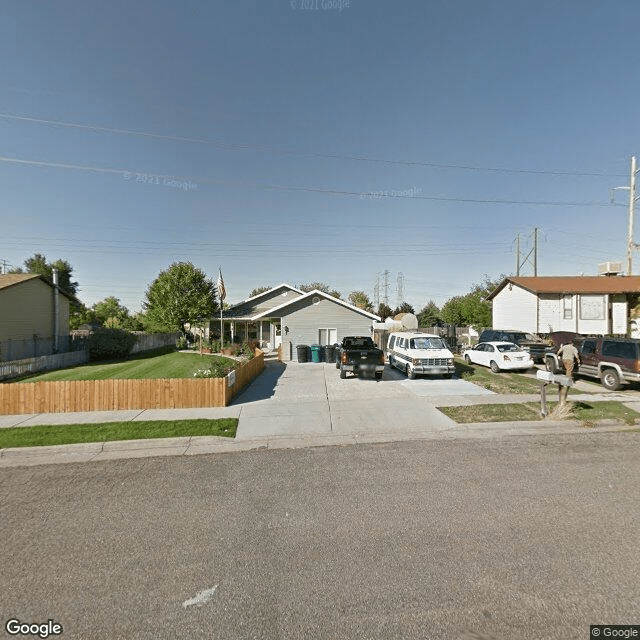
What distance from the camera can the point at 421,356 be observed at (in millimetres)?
13852

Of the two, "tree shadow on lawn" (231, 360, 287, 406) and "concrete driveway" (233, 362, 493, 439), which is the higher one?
"concrete driveway" (233, 362, 493, 439)

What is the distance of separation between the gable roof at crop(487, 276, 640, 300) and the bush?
1301 inches

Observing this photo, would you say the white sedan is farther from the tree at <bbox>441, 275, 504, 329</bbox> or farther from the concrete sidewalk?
the tree at <bbox>441, 275, 504, 329</bbox>

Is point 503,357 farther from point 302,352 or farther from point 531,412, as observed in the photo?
point 302,352

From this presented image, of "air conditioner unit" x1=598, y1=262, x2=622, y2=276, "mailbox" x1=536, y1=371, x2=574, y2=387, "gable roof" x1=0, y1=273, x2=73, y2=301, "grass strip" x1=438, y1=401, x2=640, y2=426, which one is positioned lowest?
"grass strip" x1=438, y1=401, x2=640, y2=426

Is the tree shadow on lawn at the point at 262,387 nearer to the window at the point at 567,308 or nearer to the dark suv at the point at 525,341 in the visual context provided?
the dark suv at the point at 525,341

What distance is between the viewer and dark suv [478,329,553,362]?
1786 centimetres

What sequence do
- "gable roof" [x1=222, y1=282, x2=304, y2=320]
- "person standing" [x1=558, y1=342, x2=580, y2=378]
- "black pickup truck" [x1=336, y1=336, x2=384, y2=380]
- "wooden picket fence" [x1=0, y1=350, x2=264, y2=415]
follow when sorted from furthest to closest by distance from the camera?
"gable roof" [x1=222, y1=282, x2=304, y2=320], "black pickup truck" [x1=336, y1=336, x2=384, y2=380], "person standing" [x1=558, y1=342, x2=580, y2=378], "wooden picket fence" [x1=0, y1=350, x2=264, y2=415]

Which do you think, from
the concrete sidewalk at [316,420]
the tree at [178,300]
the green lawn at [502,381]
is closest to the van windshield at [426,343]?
the green lawn at [502,381]

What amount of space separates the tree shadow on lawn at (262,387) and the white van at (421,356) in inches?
234

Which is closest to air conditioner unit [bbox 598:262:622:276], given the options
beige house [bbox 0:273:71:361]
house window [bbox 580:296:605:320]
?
house window [bbox 580:296:605:320]

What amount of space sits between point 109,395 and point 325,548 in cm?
854

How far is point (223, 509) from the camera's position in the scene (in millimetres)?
4312

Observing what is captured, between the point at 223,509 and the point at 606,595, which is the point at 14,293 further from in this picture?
the point at 606,595
